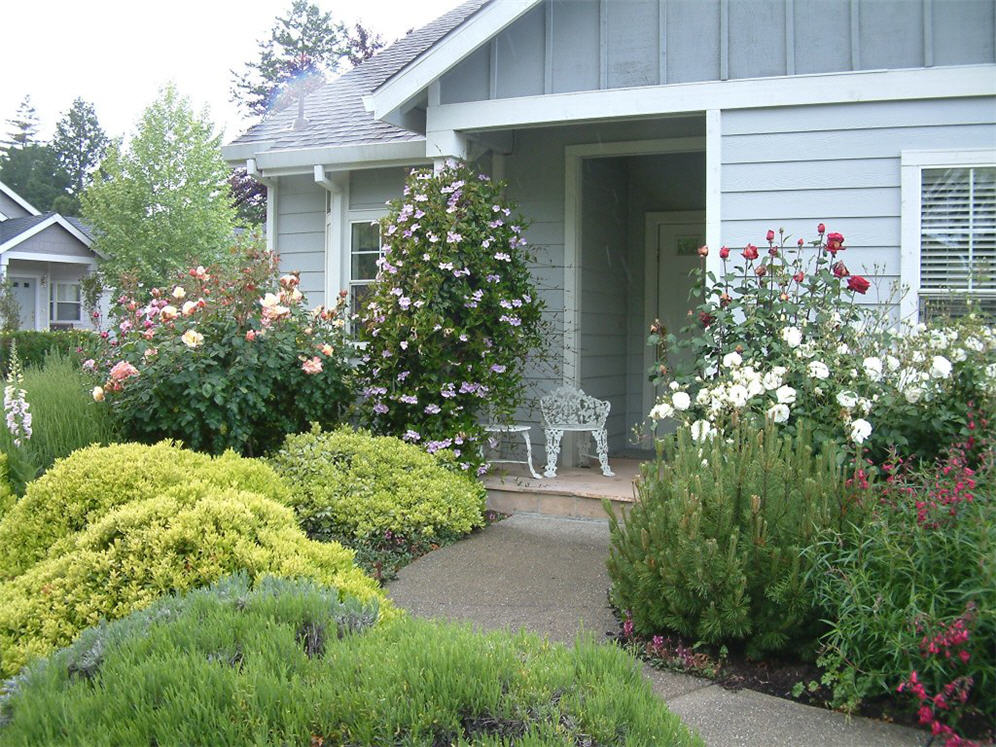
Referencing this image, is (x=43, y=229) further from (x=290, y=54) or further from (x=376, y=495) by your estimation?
(x=376, y=495)

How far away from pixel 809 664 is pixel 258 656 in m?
2.55

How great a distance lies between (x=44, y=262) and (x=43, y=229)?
1154 millimetres

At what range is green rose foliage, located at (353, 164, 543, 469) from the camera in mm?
7074

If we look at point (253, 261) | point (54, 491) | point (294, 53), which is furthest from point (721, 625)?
point (294, 53)

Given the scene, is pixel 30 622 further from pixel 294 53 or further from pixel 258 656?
pixel 294 53

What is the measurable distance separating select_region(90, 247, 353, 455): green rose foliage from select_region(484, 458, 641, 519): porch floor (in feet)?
4.94

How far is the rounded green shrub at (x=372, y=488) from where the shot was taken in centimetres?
604

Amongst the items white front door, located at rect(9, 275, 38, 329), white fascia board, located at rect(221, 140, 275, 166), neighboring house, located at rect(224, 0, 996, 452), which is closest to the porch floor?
neighboring house, located at rect(224, 0, 996, 452)

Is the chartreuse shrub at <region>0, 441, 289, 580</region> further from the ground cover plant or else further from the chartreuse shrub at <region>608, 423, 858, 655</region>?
the chartreuse shrub at <region>608, 423, 858, 655</region>

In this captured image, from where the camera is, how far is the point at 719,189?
663 centimetres

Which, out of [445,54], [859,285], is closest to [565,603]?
[859,285]

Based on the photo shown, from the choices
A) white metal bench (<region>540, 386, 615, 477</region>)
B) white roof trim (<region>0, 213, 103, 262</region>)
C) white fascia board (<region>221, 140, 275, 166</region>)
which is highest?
white roof trim (<region>0, 213, 103, 262</region>)

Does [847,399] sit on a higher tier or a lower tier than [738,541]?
higher

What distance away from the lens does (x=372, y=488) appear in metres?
6.25
